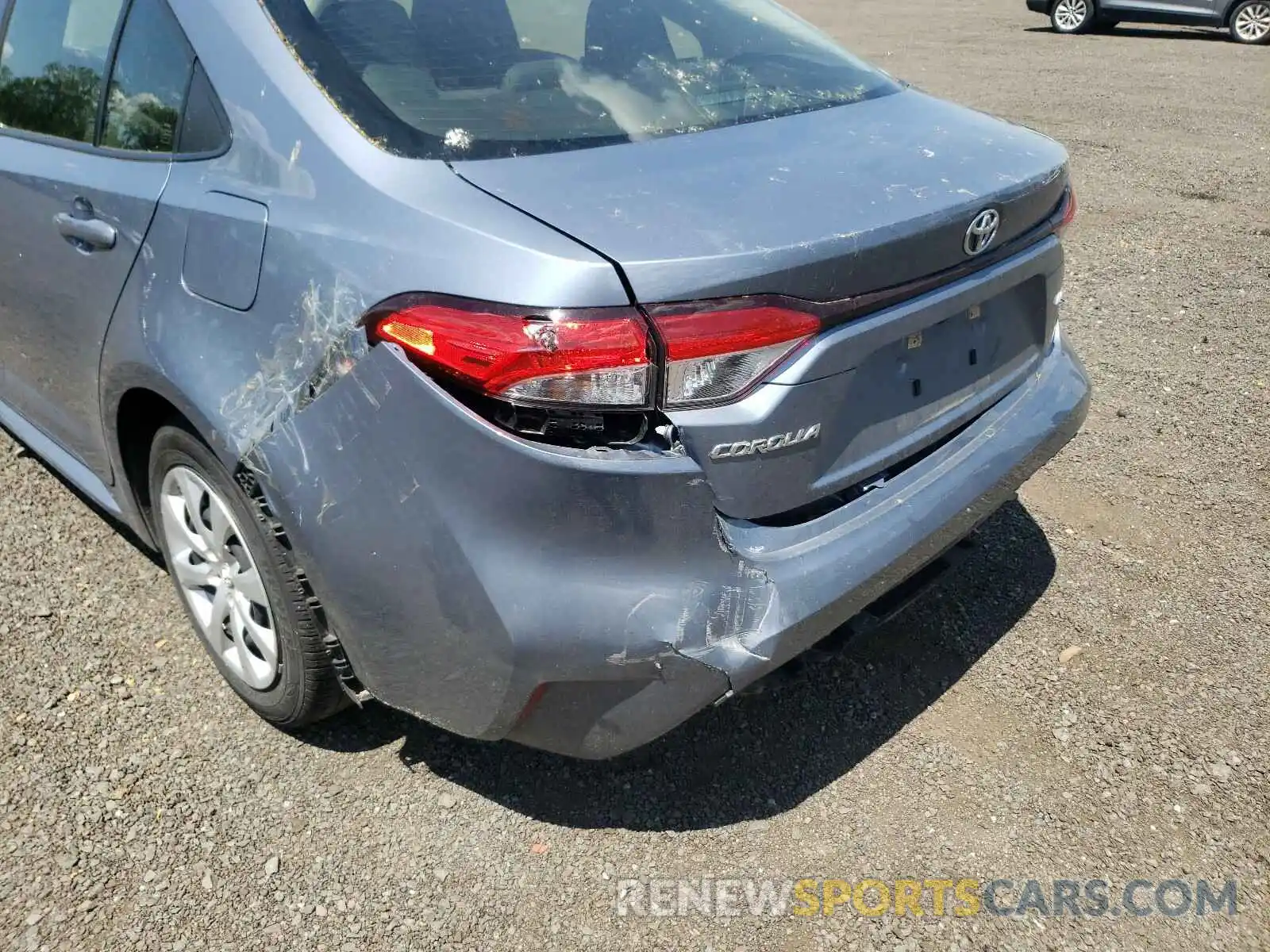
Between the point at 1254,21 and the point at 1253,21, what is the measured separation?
A: 14 mm

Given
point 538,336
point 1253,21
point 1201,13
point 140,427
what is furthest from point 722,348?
point 1253,21

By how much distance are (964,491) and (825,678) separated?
731mm

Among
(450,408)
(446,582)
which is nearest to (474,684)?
(446,582)

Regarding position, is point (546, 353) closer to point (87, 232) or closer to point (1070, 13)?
point (87, 232)

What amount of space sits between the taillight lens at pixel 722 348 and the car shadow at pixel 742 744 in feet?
2.34

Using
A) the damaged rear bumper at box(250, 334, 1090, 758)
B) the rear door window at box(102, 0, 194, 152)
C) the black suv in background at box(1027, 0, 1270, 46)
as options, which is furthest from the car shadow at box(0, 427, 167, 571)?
the black suv in background at box(1027, 0, 1270, 46)

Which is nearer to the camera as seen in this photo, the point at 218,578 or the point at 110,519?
the point at 218,578

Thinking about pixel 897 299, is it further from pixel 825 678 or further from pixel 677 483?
pixel 825 678

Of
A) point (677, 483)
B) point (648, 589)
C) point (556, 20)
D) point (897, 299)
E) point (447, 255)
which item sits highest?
point (556, 20)

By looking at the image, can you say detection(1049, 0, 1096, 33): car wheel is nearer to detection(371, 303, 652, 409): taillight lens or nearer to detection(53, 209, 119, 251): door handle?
detection(53, 209, 119, 251): door handle

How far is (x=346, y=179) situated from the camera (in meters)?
1.90

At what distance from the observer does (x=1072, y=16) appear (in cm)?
1499

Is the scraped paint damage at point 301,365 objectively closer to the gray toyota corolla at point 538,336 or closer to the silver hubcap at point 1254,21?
the gray toyota corolla at point 538,336

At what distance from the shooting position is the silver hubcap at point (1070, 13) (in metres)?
14.9
